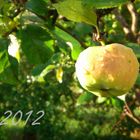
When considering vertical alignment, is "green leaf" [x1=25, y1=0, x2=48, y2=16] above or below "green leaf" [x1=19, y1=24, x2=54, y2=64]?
above

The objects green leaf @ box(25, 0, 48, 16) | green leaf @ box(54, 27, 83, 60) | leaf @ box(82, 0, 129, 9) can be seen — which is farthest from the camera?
green leaf @ box(54, 27, 83, 60)

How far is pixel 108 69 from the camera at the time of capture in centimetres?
105

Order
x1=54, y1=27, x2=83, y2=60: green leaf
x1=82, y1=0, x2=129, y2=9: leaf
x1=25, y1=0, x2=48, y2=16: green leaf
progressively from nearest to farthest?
x1=82, y1=0, x2=129, y2=9: leaf < x1=25, y1=0, x2=48, y2=16: green leaf < x1=54, y1=27, x2=83, y2=60: green leaf

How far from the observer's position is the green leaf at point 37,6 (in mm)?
1235

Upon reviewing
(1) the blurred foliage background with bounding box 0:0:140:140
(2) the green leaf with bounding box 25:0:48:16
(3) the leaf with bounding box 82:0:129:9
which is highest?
(3) the leaf with bounding box 82:0:129:9

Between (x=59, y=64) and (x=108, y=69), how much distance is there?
4.47 feet

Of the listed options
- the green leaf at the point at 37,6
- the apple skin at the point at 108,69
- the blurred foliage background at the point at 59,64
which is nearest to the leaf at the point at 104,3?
the blurred foliage background at the point at 59,64

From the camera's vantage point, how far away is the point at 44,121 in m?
7.47

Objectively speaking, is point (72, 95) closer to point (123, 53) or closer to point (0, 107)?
point (0, 107)

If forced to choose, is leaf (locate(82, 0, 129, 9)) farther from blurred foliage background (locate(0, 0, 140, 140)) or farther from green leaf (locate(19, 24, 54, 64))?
green leaf (locate(19, 24, 54, 64))

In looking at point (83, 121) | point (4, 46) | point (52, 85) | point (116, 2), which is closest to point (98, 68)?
point (116, 2)

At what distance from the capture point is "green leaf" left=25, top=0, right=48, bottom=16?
1235mm

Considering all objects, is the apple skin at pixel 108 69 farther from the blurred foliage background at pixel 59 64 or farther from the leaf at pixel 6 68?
the leaf at pixel 6 68

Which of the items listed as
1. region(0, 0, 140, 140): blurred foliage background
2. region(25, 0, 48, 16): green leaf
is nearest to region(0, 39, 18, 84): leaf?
region(0, 0, 140, 140): blurred foliage background
